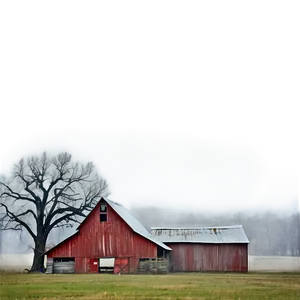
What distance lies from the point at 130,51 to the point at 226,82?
3.47ft

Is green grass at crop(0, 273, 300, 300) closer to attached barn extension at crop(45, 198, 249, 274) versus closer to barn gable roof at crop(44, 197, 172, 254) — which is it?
attached barn extension at crop(45, 198, 249, 274)

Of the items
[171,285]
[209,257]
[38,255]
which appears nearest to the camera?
[171,285]

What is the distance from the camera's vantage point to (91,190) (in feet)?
22.5

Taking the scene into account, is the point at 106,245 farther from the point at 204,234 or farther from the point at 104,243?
the point at 204,234

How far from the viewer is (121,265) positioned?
689 cm

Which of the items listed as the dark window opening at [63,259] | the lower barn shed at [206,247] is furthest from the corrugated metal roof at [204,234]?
the dark window opening at [63,259]

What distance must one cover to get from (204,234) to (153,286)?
2.54 ft

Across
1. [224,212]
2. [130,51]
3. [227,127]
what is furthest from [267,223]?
[130,51]

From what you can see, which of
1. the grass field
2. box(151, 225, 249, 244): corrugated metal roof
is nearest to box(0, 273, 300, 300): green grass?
the grass field

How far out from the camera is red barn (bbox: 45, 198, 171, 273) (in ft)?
22.5

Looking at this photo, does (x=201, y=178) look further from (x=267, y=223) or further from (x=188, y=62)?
(x=188, y=62)

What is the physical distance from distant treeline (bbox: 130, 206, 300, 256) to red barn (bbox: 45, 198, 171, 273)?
15cm

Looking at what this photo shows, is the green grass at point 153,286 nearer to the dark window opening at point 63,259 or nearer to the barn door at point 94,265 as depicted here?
the barn door at point 94,265

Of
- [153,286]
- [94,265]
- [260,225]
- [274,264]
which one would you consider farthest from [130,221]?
[274,264]
